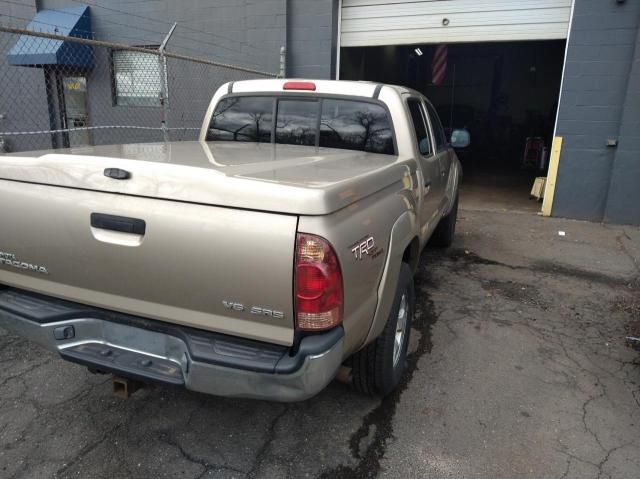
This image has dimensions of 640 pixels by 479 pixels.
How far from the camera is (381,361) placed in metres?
2.76

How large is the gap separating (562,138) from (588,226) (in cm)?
149

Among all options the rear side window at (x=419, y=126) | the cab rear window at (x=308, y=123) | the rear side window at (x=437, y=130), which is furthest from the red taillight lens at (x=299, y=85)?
the rear side window at (x=437, y=130)

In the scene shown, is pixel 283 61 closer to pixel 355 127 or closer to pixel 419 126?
pixel 419 126

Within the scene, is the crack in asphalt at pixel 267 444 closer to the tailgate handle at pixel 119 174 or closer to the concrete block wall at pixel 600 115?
the tailgate handle at pixel 119 174

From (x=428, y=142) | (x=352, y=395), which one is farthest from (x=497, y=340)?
(x=428, y=142)

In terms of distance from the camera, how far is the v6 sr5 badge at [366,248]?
2123 mm

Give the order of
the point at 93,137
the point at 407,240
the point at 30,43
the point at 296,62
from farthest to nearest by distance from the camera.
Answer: the point at 93,137
the point at 30,43
the point at 296,62
the point at 407,240

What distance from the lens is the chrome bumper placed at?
2004mm

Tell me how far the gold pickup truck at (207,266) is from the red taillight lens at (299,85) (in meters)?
1.18

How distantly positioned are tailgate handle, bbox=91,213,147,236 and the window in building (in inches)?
367

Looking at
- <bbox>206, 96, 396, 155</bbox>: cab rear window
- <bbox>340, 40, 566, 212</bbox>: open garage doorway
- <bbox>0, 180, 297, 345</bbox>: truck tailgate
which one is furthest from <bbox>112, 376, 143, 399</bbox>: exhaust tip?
<bbox>340, 40, 566, 212</bbox>: open garage doorway

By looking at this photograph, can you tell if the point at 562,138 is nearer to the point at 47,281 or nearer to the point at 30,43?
the point at 47,281

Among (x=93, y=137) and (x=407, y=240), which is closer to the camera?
(x=407, y=240)

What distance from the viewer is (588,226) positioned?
7.81 meters
